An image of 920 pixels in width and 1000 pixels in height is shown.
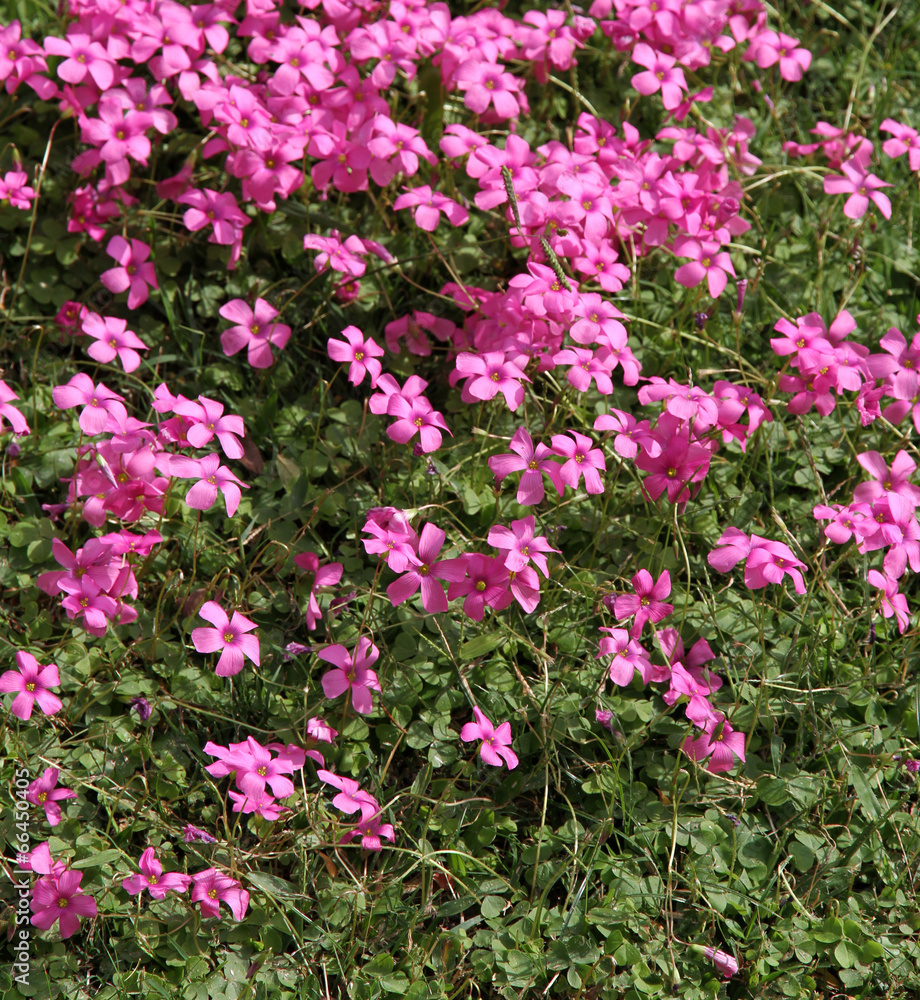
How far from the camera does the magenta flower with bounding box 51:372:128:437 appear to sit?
2133mm

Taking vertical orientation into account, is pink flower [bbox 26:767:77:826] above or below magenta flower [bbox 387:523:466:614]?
below

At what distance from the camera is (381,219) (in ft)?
9.14

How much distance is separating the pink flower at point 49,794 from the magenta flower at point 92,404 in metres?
0.75

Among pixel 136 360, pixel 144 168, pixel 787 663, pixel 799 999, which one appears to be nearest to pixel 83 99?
pixel 144 168

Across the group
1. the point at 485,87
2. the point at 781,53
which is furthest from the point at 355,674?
the point at 781,53

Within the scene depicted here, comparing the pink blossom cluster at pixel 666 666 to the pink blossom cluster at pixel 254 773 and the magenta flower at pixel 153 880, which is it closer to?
the pink blossom cluster at pixel 254 773

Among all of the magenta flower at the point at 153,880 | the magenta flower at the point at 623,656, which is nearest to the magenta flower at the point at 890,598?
the magenta flower at the point at 623,656

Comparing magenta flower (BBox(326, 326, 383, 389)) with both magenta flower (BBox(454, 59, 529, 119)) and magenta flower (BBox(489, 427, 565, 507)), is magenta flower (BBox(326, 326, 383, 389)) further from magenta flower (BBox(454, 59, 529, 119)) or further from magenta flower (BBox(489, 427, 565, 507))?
magenta flower (BBox(454, 59, 529, 119))

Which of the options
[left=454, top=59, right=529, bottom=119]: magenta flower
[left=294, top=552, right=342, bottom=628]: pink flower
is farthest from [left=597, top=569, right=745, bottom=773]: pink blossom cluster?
[left=454, top=59, right=529, bottom=119]: magenta flower

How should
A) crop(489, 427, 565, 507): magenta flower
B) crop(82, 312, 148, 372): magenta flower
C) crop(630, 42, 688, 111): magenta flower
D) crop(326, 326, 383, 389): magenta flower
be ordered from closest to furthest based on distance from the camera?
crop(489, 427, 565, 507): magenta flower
crop(326, 326, 383, 389): magenta flower
crop(82, 312, 148, 372): magenta flower
crop(630, 42, 688, 111): magenta flower

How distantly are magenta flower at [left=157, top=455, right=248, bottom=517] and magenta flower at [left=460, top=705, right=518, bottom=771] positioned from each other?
2.25 ft

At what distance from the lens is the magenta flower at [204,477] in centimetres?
206

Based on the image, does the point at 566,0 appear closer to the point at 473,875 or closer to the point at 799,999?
the point at 473,875

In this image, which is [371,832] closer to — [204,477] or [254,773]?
[254,773]
